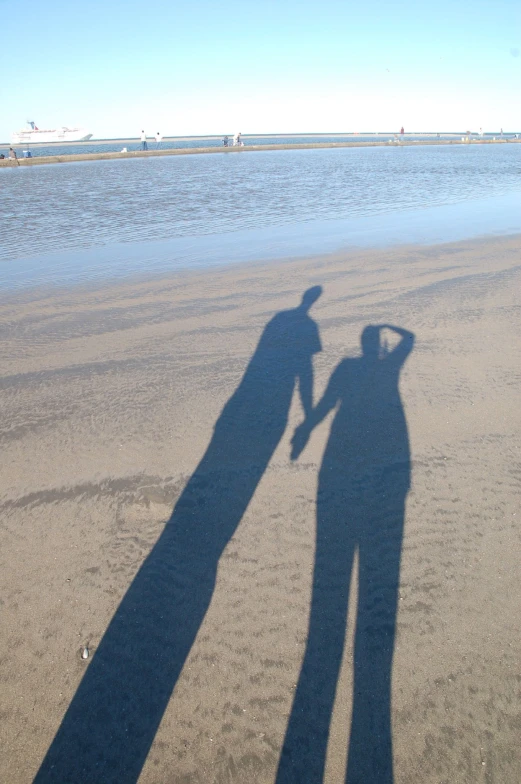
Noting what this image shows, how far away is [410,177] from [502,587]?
30712mm

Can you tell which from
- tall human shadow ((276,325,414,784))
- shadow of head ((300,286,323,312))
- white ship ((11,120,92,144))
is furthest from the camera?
white ship ((11,120,92,144))

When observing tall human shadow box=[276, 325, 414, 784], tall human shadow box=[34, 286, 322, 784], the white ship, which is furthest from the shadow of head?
the white ship

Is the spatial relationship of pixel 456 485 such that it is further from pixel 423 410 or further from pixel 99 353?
pixel 99 353

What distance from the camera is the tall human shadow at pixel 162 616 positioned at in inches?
101

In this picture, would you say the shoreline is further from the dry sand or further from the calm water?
the dry sand

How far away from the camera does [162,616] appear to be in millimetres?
3227

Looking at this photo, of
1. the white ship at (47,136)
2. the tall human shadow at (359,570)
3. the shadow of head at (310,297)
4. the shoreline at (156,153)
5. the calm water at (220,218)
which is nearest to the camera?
the tall human shadow at (359,570)

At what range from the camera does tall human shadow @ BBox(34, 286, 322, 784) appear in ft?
8.41

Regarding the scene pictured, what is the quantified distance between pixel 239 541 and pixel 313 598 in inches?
30.8

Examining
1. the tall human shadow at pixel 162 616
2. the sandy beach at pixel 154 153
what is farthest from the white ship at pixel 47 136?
the tall human shadow at pixel 162 616

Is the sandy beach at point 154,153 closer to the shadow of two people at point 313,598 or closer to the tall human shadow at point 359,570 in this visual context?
the shadow of two people at point 313,598

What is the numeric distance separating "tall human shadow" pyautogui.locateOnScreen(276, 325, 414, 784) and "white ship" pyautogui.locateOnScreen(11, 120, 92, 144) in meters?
150

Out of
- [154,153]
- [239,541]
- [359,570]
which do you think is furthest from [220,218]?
[154,153]

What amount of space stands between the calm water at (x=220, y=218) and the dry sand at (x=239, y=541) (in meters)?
4.61
